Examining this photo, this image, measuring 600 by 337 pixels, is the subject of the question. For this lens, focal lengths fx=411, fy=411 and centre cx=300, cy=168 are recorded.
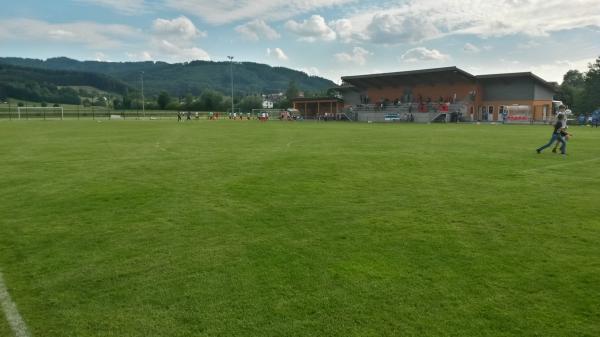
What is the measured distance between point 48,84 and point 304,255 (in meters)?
175

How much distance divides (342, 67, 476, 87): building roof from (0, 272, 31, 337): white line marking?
65.4 metres

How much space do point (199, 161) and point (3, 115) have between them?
7401cm

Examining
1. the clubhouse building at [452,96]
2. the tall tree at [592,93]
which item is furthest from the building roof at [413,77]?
the tall tree at [592,93]

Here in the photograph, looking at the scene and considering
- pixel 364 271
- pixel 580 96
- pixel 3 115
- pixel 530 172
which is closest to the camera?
pixel 364 271

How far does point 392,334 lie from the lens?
3650 mm

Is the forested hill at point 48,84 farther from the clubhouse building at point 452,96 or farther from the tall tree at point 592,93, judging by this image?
the tall tree at point 592,93

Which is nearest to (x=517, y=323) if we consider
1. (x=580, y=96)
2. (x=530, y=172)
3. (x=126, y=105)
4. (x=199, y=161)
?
(x=530, y=172)

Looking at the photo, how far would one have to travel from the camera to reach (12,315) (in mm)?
3996

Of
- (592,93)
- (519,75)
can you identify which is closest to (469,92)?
(519,75)

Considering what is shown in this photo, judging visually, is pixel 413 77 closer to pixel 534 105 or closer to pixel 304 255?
pixel 534 105

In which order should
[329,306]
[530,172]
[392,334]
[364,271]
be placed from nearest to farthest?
[392,334] < [329,306] < [364,271] < [530,172]

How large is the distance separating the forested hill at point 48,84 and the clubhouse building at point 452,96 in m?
107

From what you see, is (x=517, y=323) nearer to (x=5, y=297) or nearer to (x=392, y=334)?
(x=392, y=334)

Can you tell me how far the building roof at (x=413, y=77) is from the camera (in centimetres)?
6431
